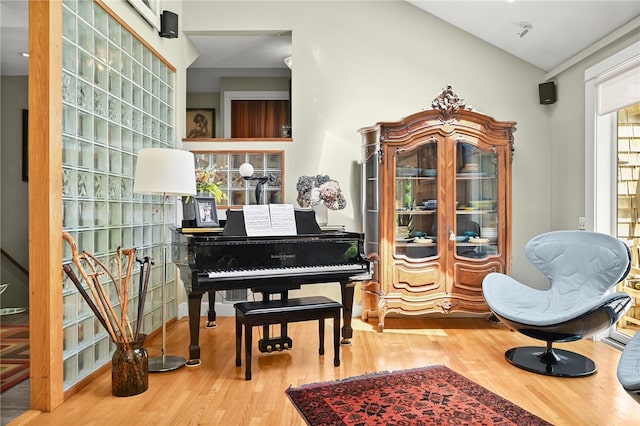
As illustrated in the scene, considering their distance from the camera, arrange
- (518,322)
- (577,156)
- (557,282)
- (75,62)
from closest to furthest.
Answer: (75,62) → (518,322) → (557,282) → (577,156)

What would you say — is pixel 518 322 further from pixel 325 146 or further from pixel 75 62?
pixel 75 62

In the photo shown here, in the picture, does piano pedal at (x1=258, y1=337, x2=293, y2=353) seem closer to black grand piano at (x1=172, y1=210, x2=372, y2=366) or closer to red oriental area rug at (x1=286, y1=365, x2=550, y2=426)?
black grand piano at (x1=172, y1=210, x2=372, y2=366)

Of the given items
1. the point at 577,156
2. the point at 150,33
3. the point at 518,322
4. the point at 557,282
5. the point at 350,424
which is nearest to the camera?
the point at 350,424

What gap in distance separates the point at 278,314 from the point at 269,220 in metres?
0.71

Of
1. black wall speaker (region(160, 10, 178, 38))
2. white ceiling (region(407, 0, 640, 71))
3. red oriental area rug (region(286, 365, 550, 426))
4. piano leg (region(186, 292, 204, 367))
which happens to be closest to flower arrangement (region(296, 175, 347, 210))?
piano leg (region(186, 292, 204, 367))

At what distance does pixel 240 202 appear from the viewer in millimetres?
4820

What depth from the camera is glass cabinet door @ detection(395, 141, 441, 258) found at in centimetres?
437

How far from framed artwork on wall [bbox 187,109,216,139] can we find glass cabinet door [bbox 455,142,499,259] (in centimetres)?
334

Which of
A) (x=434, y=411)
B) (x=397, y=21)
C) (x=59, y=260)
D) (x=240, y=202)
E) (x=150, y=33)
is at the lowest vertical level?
(x=434, y=411)

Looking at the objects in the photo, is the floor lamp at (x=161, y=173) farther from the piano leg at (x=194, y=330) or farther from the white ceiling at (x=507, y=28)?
the white ceiling at (x=507, y=28)

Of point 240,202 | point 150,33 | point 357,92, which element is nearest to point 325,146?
point 357,92

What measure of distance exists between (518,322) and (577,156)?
187cm

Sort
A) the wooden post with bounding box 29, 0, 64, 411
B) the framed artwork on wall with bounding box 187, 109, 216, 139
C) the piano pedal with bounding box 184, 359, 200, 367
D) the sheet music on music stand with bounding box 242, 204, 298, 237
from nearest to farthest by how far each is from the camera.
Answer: the wooden post with bounding box 29, 0, 64, 411 → the piano pedal with bounding box 184, 359, 200, 367 → the sheet music on music stand with bounding box 242, 204, 298, 237 → the framed artwork on wall with bounding box 187, 109, 216, 139

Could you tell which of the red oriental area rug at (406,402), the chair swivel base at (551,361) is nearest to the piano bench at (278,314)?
the red oriental area rug at (406,402)
